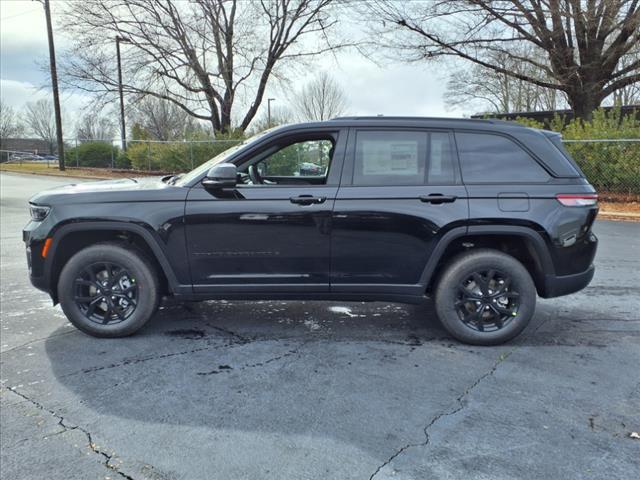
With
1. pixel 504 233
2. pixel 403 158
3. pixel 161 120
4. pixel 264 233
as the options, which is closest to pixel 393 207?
pixel 403 158

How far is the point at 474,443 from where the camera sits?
2629mm

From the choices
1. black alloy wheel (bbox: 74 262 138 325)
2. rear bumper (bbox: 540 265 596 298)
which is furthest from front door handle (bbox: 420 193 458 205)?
black alloy wheel (bbox: 74 262 138 325)

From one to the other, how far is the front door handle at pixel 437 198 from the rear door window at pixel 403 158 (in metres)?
0.12

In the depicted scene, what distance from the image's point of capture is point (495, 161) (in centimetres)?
391

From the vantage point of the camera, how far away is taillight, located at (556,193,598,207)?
380 cm

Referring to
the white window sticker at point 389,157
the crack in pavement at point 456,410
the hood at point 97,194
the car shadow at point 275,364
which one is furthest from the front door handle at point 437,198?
the hood at point 97,194

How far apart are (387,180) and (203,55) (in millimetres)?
18998

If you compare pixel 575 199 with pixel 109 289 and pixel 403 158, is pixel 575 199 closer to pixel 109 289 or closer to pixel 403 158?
pixel 403 158

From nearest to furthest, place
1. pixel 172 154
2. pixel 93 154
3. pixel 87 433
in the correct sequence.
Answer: pixel 87 433, pixel 172 154, pixel 93 154

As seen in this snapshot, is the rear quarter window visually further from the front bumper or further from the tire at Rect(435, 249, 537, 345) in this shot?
the front bumper

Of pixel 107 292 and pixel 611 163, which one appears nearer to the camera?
pixel 107 292

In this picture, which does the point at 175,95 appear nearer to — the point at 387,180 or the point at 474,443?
the point at 387,180

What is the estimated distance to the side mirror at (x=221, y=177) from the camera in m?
3.73

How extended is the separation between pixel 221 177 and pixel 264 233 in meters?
0.56
